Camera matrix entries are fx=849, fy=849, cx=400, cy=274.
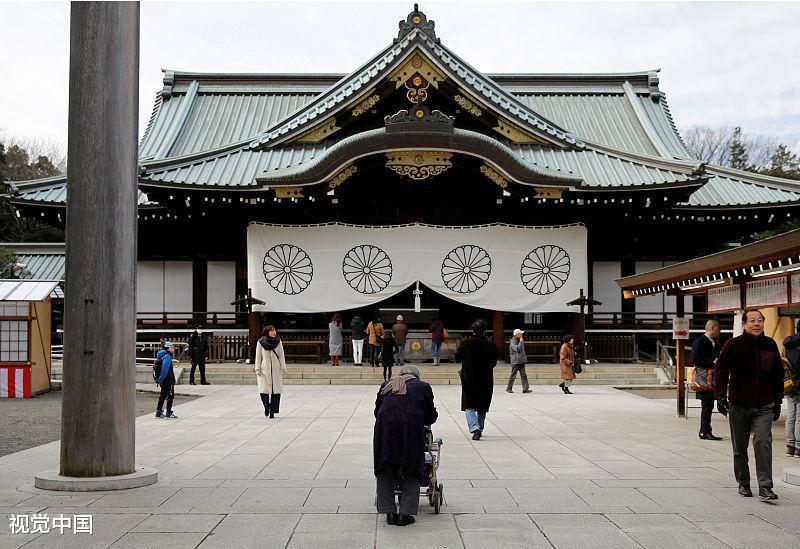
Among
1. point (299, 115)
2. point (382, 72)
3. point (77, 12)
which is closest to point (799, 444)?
point (77, 12)

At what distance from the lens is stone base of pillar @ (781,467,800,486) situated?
8227 millimetres

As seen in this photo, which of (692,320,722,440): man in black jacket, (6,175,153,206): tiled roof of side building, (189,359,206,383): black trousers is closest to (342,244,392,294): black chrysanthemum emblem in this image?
(189,359,206,383): black trousers

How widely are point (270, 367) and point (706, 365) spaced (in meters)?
6.85

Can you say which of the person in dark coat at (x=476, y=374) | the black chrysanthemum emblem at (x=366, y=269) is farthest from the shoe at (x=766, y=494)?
the black chrysanthemum emblem at (x=366, y=269)

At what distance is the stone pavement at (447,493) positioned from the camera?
20.5 feet

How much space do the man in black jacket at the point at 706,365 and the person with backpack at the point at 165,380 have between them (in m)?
8.42

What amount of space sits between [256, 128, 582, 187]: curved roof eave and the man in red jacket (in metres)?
14.1

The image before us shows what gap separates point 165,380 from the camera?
561 inches

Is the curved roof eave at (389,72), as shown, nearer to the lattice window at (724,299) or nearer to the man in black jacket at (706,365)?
the lattice window at (724,299)

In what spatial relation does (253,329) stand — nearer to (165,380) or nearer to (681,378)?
(165,380)

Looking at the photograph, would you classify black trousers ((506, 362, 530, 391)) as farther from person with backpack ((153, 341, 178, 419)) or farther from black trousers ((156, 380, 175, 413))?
black trousers ((156, 380, 175, 413))

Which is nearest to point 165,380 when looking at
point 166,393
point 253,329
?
point 166,393

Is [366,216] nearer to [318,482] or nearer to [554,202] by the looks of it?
[554,202]

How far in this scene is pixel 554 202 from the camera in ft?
75.8
